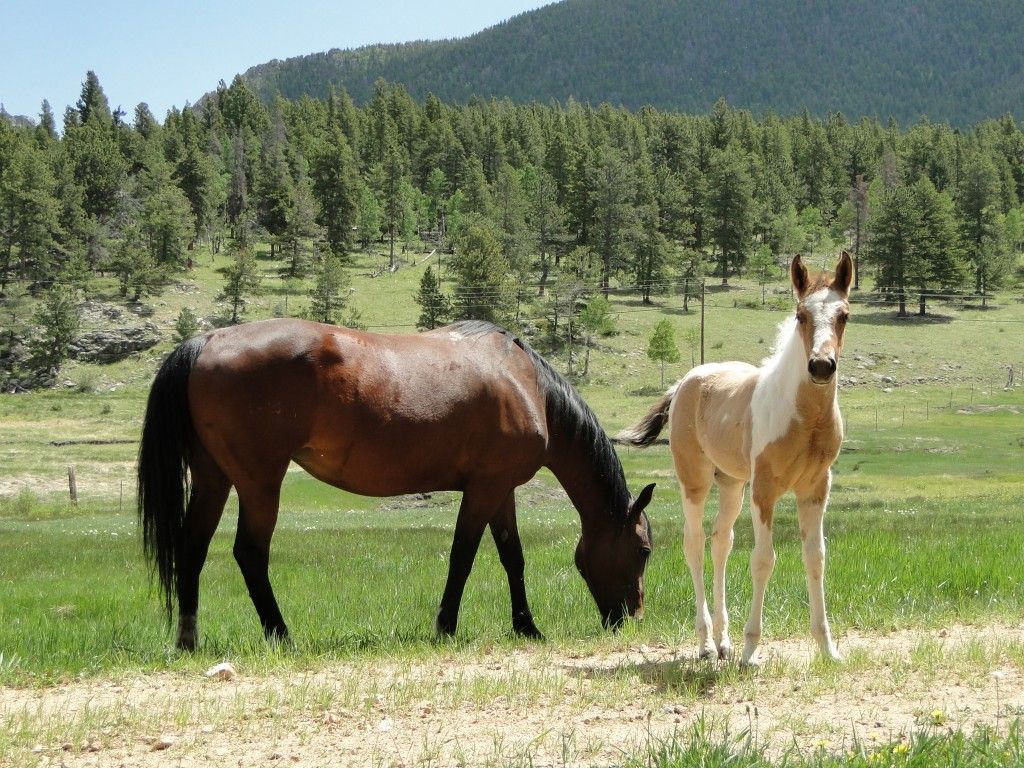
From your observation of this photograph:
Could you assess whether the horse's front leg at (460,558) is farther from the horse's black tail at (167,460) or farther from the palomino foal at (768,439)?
the horse's black tail at (167,460)

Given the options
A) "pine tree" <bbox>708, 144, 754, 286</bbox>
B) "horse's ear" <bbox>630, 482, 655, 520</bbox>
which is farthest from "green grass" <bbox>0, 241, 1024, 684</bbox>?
"pine tree" <bbox>708, 144, 754, 286</bbox>

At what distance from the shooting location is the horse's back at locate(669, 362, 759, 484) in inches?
282

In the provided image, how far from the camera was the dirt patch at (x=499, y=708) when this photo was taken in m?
4.79

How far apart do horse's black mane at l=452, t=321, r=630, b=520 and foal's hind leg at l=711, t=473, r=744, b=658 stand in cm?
140

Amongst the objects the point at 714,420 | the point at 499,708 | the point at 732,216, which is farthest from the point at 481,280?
the point at 499,708

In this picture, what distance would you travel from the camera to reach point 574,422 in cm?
923

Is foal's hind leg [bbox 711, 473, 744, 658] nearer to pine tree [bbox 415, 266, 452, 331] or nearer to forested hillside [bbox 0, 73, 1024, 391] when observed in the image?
forested hillside [bbox 0, 73, 1024, 391]

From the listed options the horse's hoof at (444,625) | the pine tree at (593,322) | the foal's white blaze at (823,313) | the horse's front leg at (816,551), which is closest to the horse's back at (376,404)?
the horse's hoof at (444,625)

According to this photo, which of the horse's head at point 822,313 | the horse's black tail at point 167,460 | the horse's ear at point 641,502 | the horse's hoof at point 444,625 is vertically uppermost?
the horse's head at point 822,313

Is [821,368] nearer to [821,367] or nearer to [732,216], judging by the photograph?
[821,367]

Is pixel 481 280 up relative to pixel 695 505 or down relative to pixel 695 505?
up

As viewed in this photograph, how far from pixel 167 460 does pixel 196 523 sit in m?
0.60

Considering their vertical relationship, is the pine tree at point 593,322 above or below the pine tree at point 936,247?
below

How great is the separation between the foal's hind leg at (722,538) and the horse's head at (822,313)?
5.88 feet
